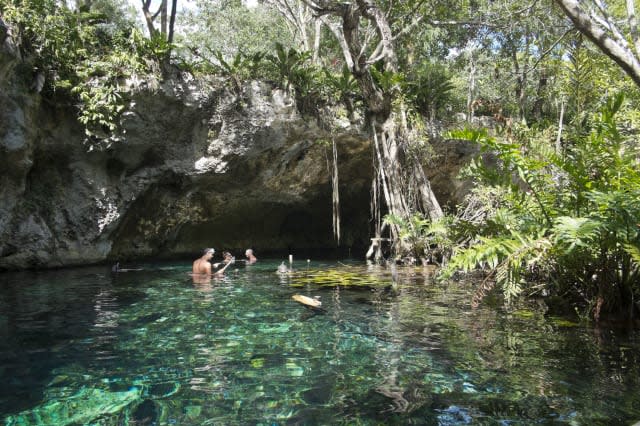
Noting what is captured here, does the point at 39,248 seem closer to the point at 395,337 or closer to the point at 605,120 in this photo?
the point at 395,337

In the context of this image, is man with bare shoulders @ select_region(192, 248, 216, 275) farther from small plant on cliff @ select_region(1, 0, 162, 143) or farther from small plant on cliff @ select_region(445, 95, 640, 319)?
small plant on cliff @ select_region(445, 95, 640, 319)

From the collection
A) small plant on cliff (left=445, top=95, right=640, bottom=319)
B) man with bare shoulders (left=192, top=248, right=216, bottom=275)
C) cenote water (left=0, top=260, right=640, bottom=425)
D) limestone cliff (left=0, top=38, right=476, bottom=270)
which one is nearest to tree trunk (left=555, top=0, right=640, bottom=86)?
small plant on cliff (left=445, top=95, right=640, bottom=319)

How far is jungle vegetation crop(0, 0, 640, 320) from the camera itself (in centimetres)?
492

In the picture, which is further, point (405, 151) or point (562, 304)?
point (405, 151)

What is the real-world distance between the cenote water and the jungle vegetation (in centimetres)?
88

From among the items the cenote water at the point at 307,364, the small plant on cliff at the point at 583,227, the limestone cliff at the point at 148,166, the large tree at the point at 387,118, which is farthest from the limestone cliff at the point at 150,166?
the small plant on cliff at the point at 583,227

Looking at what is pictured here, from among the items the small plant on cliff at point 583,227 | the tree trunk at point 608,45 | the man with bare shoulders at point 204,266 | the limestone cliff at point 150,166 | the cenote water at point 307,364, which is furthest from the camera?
the limestone cliff at point 150,166

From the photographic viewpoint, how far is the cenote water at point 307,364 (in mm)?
2959

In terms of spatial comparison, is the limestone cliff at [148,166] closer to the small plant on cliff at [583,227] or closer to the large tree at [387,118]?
the large tree at [387,118]

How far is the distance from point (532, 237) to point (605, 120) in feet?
4.86

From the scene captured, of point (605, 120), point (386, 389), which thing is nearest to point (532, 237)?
point (605, 120)

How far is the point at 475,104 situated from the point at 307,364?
14.5 metres

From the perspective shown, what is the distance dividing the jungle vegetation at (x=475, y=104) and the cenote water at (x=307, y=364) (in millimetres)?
881

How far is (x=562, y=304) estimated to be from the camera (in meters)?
5.70
